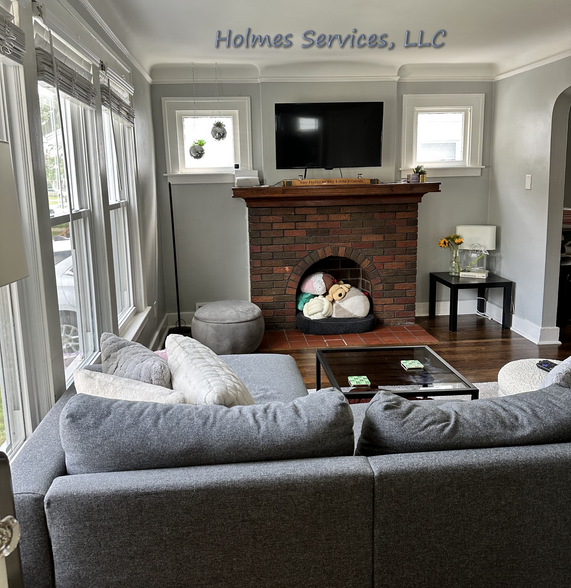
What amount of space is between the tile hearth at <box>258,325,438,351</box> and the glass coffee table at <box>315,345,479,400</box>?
1.39 meters

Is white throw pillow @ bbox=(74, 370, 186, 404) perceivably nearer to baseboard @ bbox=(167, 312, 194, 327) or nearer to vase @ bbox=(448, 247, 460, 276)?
baseboard @ bbox=(167, 312, 194, 327)

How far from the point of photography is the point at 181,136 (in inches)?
208

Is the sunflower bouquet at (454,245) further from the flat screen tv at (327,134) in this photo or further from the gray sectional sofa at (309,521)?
the gray sectional sofa at (309,521)

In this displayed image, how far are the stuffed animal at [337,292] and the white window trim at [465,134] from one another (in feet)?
4.05

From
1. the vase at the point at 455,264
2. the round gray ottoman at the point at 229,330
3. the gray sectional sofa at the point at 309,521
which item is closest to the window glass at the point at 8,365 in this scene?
the gray sectional sofa at the point at 309,521

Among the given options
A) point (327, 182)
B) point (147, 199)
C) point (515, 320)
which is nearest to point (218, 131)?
point (147, 199)

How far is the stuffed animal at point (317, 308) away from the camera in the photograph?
5.25m

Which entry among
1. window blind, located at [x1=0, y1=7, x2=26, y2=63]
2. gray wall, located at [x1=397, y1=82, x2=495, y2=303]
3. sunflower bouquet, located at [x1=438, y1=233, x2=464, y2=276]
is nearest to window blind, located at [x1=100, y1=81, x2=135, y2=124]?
window blind, located at [x1=0, y1=7, x2=26, y2=63]

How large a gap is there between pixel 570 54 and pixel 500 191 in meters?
1.44

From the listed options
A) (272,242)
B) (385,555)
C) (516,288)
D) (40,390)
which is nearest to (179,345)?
(40,390)

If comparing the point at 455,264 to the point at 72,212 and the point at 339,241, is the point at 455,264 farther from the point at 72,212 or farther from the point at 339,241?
the point at 72,212

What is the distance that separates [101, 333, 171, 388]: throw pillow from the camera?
1.96 m

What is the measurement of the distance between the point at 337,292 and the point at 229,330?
1.28 meters

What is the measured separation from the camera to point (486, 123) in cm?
546
